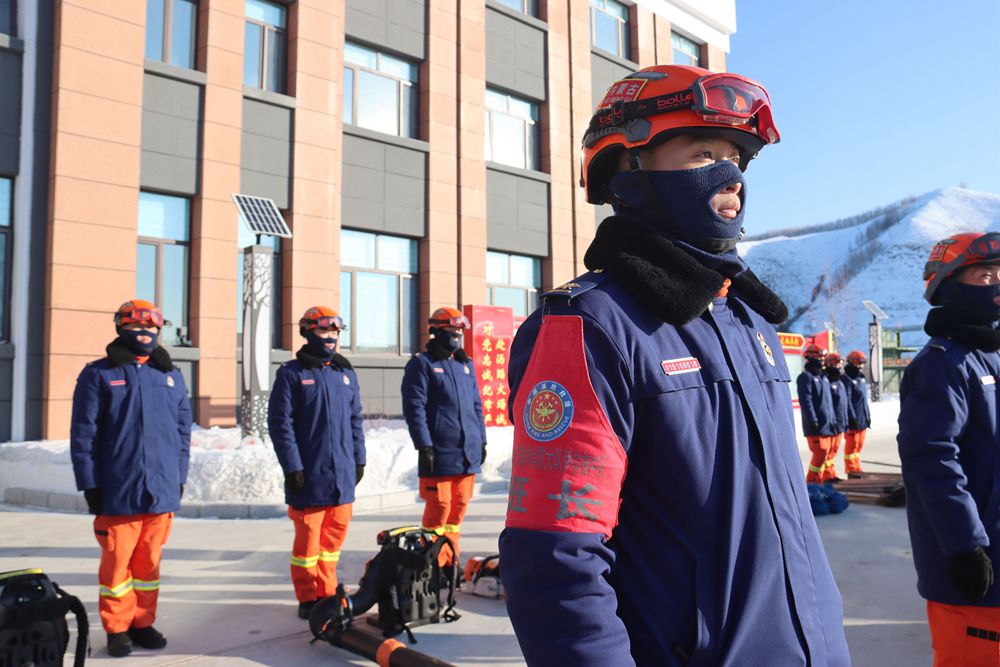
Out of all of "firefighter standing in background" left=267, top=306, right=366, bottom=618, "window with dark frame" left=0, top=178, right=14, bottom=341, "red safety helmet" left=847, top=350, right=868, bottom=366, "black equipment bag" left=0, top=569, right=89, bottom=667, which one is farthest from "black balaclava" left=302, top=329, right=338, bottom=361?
"red safety helmet" left=847, top=350, right=868, bottom=366

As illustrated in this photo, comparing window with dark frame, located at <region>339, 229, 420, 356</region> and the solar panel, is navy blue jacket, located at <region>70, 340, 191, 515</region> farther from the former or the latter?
window with dark frame, located at <region>339, 229, 420, 356</region>

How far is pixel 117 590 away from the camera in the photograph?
16.1ft

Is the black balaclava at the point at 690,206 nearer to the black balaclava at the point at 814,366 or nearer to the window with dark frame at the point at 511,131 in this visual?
the black balaclava at the point at 814,366

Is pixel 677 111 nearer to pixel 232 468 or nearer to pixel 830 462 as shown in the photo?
pixel 232 468

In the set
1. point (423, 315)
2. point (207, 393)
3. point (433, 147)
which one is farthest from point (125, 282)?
point (433, 147)

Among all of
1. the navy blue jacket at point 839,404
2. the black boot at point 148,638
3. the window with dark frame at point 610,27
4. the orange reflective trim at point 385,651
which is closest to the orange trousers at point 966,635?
the orange reflective trim at point 385,651

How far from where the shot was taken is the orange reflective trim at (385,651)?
4.34 m

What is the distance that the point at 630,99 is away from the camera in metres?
1.76

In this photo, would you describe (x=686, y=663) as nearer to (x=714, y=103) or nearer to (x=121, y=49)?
(x=714, y=103)

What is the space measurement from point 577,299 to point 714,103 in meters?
0.62

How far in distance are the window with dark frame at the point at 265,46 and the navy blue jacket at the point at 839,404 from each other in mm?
12025

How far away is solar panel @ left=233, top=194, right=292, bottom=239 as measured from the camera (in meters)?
12.1

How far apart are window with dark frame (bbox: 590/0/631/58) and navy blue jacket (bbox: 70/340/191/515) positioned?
61.5 feet

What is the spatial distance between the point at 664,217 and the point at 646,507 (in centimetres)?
67
